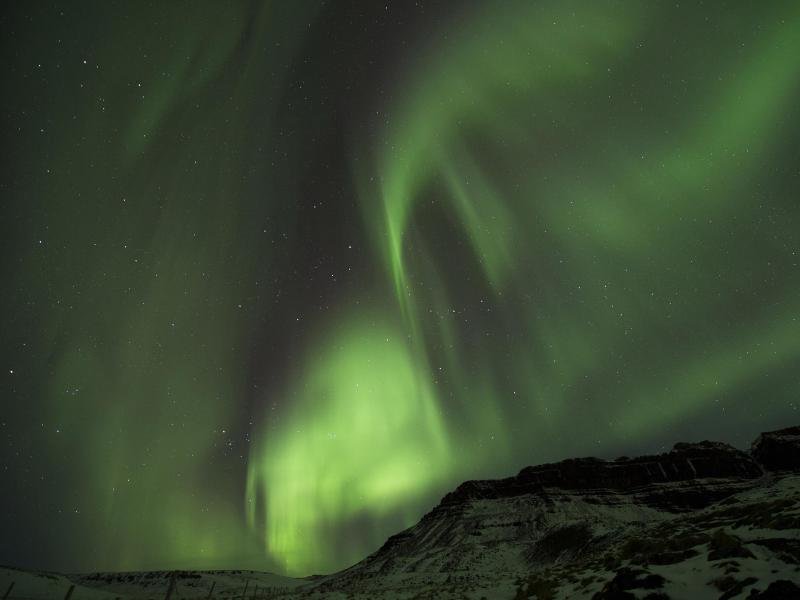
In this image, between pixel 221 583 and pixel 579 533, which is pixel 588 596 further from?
pixel 221 583

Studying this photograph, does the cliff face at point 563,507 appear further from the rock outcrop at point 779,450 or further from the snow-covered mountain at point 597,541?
the snow-covered mountain at point 597,541

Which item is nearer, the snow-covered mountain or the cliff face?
the snow-covered mountain

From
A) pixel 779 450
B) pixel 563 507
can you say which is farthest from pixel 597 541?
pixel 779 450

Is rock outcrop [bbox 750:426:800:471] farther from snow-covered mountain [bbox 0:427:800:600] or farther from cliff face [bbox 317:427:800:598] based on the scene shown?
snow-covered mountain [bbox 0:427:800:600]

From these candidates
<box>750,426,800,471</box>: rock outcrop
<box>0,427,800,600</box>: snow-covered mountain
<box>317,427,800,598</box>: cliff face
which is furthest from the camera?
<box>750,426,800,471</box>: rock outcrop

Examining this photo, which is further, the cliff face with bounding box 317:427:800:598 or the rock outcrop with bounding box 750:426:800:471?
the rock outcrop with bounding box 750:426:800:471

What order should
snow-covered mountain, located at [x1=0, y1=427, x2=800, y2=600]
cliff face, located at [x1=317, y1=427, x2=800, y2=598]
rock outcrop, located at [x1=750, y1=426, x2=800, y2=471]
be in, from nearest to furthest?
snow-covered mountain, located at [x1=0, y1=427, x2=800, y2=600] < cliff face, located at [x1=317, y1=427, x2=800, y2=598] < rock outcrop, located at [x1=750, y1=426, x2=800, y2=471]

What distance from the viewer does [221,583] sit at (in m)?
104

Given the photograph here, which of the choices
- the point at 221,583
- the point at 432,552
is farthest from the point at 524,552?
Result: the point at 221,583

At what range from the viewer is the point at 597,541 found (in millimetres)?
64375

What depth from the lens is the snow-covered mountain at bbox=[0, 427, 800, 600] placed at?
42.6ft

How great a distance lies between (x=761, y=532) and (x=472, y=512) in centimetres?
12426

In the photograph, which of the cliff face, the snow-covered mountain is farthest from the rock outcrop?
the snow-covered mountain

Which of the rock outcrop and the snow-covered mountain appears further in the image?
the rock outcrop
